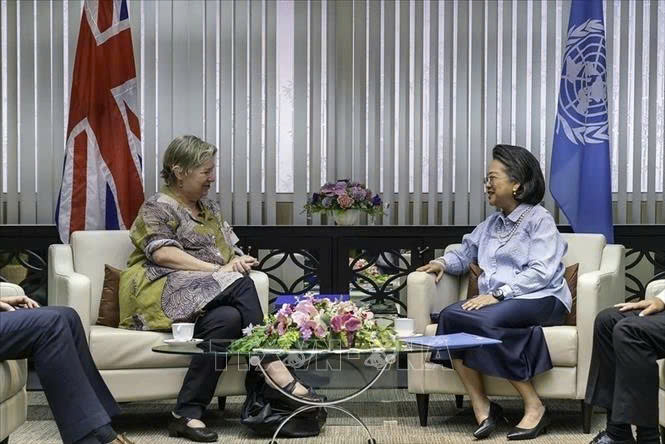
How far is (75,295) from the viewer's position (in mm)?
4504

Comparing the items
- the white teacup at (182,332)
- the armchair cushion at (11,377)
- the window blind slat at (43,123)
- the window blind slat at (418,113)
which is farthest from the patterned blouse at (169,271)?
the window blind slat at (418,113)

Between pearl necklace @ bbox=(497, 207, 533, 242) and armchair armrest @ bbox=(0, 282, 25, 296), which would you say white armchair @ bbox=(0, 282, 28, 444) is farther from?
pearl necklace @ bbox=(497, 207, 533, 242)

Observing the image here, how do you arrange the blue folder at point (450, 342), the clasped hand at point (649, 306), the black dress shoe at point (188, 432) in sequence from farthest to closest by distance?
the black dress shoe at point (188, 432) < the clasped hand at point (649, 306) < the blue folder at point (450, 342)

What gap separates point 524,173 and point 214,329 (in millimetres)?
1571

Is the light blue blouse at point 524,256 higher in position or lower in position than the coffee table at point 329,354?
higher

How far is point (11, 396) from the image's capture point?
3.72 metres

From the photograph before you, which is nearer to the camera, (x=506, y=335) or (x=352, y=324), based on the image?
(x=352, y=324)

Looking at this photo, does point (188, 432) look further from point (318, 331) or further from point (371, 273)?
point (371, 273)

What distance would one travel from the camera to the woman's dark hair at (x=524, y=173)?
15.9ft

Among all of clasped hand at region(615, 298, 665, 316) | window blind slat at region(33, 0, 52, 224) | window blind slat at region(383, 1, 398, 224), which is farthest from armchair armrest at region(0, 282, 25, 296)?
window blind slat at region(383, 1, 398, 224)

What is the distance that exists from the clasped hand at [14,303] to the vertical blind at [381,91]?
2397 millimetres

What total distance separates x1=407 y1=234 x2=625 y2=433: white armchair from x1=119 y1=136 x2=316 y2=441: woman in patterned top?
2.46 feet

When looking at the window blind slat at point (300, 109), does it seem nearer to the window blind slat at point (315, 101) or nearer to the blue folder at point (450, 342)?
the window blind slat at point (315, 101)

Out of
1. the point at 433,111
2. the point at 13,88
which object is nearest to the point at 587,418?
the point at 433,111
